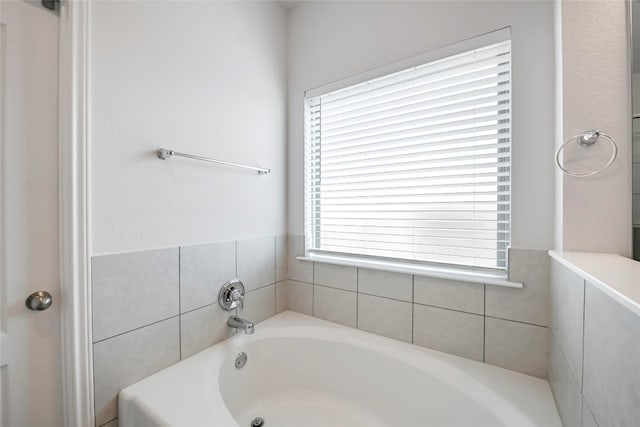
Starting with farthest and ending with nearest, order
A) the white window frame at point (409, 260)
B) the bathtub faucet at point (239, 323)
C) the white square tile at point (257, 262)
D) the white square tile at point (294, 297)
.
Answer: the white square tile at point (294, 297)
the white square tile at point (257, 262)
the bathtub faucet at point (239, 323)
the white window frame at point (409, 260)

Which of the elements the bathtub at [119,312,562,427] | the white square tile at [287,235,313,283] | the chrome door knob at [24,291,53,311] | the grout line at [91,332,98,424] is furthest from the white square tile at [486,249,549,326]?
the chrome door knob at [24,291,53,311]

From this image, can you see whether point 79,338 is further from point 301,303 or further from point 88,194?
point 301,303

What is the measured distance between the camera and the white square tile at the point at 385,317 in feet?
4.65

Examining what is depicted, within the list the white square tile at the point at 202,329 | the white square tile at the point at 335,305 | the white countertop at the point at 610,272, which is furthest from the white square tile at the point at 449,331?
the white square tile at the point at 202,329

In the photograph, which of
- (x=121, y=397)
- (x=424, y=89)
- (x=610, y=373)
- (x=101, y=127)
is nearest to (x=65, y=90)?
(x=101, y=127)

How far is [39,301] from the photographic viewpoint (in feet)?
2.96

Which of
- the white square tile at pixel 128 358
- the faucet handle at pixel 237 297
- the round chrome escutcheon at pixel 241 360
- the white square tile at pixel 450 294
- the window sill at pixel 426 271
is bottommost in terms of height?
the round chrome escutcheon at pixel 241 360

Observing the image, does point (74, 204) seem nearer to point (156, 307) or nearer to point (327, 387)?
point (156, 307)

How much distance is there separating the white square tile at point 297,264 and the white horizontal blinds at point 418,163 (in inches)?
3.0

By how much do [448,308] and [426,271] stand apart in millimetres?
193

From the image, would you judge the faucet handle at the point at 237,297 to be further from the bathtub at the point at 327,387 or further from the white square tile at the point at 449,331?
the white square tile at the point at 449,331

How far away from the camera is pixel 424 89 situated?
4.59ft

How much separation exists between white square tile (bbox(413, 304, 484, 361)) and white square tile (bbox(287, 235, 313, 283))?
0.68m

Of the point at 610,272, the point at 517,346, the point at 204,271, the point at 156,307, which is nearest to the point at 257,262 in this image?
the point at 204,271
